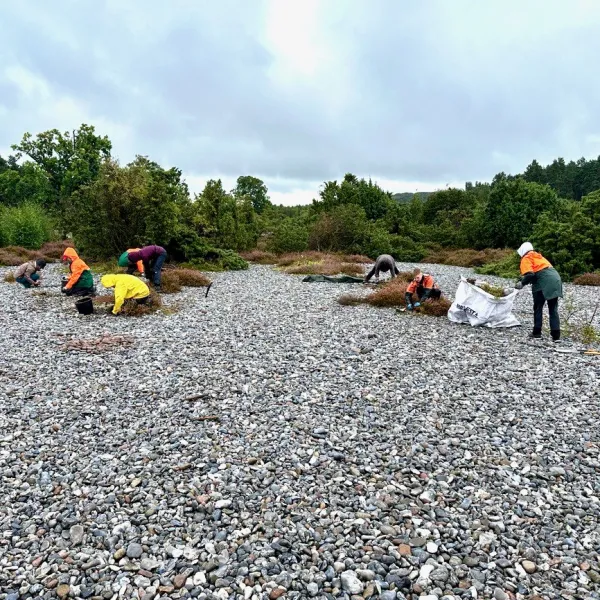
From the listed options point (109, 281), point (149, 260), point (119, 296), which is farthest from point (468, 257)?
point (109, 281)

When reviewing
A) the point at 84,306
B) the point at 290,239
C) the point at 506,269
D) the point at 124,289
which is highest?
the point at 290,239

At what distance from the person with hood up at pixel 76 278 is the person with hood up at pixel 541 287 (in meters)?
11.9

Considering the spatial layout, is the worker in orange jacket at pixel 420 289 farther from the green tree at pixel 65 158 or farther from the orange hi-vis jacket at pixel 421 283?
the green tree at pixel 65 158

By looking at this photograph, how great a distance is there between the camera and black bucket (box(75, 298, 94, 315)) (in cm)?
1123

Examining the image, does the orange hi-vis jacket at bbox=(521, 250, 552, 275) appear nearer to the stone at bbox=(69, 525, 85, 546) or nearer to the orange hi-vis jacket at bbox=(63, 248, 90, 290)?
the stone at bbox=(69, 525, 85, 546)

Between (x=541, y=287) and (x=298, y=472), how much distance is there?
750cm

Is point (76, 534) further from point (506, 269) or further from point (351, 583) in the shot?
point (506, 269)

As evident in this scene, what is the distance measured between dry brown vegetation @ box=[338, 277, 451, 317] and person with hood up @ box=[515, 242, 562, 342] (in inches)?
94.1

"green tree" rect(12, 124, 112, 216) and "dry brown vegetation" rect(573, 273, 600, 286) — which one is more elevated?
"green tree" rect(12, 124, 112, 216)

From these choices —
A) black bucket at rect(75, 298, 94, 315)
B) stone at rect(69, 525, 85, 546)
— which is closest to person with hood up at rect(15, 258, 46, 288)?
black bucket at rect(75, 298, 94, 315)

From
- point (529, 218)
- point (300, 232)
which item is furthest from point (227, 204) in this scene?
point (529, 218)

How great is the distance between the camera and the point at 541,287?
9.42 meters

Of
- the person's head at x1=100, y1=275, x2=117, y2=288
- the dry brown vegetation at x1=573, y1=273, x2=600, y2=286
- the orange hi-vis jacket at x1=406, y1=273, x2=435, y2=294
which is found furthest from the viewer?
the dry brown vegetation at x1=573, y1=273, x2=600, y2=286

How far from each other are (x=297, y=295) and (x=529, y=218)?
25547 mm
